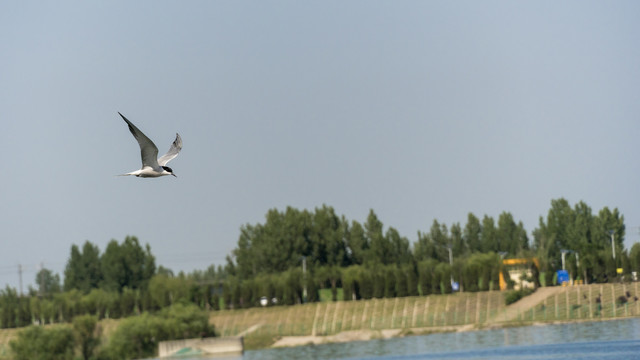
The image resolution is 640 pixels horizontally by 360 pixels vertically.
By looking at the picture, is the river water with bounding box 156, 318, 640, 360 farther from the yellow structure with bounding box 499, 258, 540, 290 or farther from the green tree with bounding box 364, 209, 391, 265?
the green tree with bounding box 364, 209, 391, 265

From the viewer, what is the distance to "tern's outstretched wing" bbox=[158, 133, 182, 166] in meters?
33.0

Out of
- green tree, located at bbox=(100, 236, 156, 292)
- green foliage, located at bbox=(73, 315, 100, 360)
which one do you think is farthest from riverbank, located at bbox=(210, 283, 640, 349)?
green tree, located at bbox=(100, 236, 156, 292)

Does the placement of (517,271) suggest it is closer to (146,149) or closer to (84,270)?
(84,270)

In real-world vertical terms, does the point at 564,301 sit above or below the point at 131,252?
below

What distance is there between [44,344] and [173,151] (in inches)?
2165

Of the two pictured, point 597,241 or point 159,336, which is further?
point 597,241

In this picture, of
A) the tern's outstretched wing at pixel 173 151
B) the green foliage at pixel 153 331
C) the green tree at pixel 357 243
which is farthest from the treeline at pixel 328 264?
the tern's outstretched wing at pixel 173 151

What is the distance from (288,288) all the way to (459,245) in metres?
31.7

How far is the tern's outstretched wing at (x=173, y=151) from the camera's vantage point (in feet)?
108

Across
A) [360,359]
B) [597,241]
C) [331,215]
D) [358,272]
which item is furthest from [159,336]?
[597,241]

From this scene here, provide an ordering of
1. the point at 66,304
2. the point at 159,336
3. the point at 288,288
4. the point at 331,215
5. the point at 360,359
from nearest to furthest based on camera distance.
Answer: the point at 360,359 < the point at 159,336 < the point at 288,288 < the point at 66,304 < the point at 331,215

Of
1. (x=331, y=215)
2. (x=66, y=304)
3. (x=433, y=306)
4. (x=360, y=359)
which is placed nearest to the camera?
(x=360, y=359)

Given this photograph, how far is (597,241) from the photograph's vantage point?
423 ft

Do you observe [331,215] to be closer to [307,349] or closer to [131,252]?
[131,252]
